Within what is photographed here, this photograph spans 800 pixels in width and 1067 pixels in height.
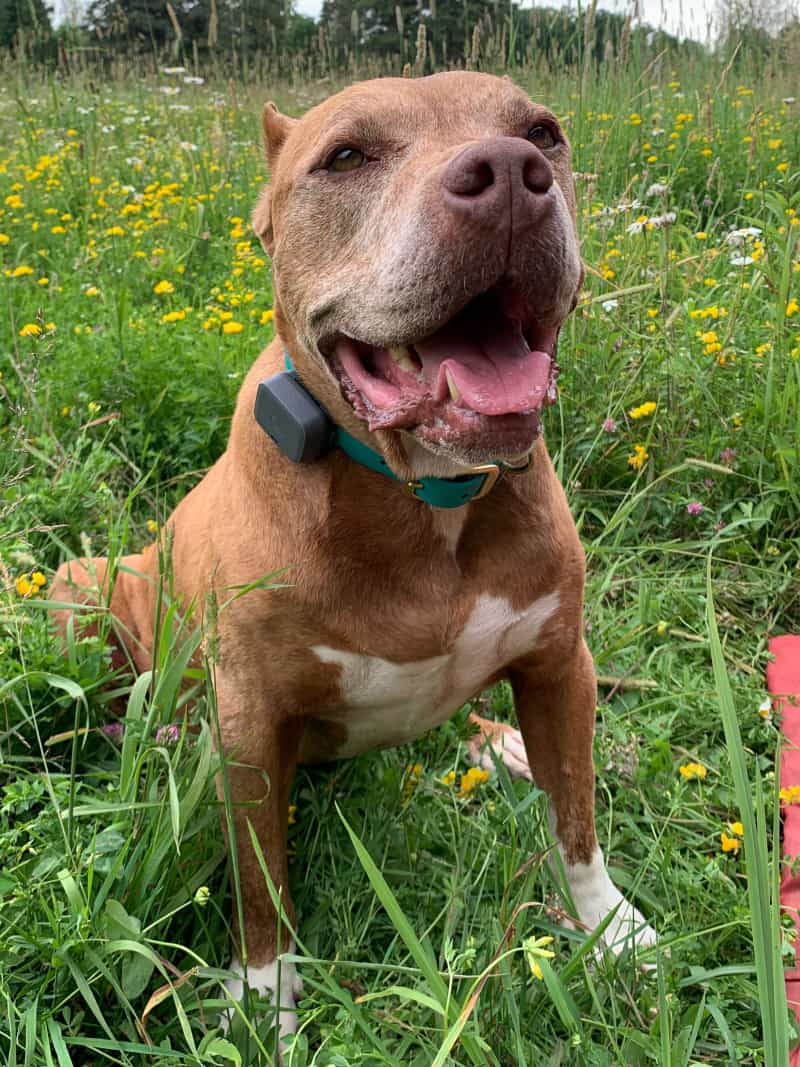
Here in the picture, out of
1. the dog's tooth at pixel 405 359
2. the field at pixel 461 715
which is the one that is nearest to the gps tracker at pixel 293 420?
the dog's tooth at pixel 405 359

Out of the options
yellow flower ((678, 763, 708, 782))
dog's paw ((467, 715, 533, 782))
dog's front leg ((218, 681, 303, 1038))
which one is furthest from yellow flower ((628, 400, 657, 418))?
dog's front leg ((218, 681, 303, 1038))

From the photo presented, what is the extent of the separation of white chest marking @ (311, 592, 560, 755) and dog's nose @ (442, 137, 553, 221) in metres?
0.71

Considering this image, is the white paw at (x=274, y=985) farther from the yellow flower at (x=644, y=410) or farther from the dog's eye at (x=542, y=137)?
the yellow flower at (x=644, y=410)

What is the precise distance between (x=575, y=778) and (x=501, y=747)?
0.53 meters

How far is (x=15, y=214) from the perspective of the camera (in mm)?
5164

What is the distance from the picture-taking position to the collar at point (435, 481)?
1.83 meters

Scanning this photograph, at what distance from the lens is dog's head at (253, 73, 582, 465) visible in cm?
157

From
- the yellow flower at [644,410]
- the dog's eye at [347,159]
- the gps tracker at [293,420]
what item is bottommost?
the yellow flower at [644,410]

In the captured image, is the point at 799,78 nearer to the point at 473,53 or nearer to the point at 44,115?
the point at 473,53

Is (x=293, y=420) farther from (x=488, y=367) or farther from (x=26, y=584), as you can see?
(x=26, y=584)

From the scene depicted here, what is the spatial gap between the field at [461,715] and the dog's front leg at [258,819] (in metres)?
0.06

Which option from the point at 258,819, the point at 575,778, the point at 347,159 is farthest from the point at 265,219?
the point at 575,778

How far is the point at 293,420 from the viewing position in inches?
71.8

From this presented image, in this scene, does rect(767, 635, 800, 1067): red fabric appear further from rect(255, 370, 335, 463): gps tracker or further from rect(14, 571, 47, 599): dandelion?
rect(14, 571, 47, 599): dandelion
